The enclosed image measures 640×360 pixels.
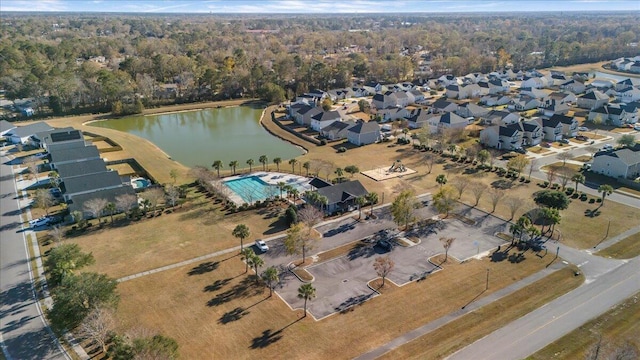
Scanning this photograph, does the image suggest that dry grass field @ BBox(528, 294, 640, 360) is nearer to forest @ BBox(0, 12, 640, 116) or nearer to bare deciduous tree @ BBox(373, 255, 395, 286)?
bare deciduous tree @ BBox(373, 255, 395, 286)

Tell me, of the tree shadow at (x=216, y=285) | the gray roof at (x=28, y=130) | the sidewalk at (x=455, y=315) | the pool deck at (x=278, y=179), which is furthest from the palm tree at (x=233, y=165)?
the gray roof at (x=28, y=130)

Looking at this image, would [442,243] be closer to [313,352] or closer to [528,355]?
[528,355]

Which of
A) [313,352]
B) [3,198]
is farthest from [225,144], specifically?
[313,352]

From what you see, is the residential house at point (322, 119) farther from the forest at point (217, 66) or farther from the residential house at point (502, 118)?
the residential house at point (502, 118)

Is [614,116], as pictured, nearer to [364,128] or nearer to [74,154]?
[364,128]

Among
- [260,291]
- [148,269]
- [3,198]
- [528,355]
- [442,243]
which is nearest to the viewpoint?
[528,355]

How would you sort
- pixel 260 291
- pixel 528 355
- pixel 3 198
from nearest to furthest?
1. pixel 528 355
2. pixel 260 291
3. pixel 3 198
